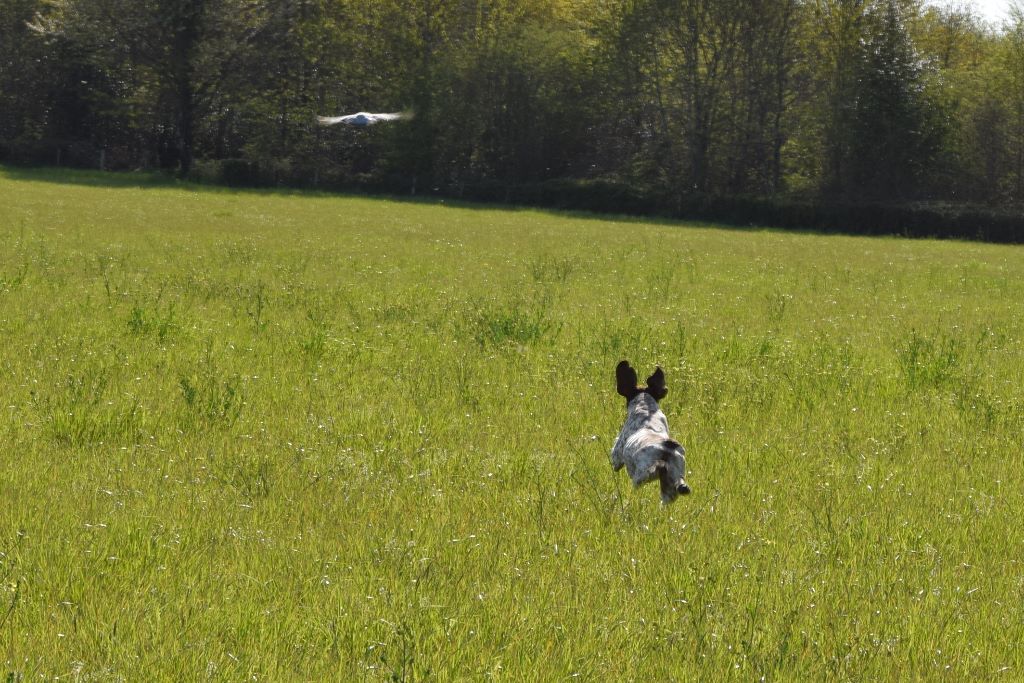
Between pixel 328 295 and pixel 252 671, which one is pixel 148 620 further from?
pixel 328 295

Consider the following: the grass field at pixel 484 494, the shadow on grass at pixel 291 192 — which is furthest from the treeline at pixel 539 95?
the grass field at pixel 484 494

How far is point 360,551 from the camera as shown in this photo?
559 cm

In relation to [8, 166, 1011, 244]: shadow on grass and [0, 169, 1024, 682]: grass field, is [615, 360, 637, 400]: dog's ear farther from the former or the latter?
[8, 166, 1011, 244]: shadow on grass

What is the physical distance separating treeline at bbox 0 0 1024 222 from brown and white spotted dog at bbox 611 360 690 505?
1968 inches

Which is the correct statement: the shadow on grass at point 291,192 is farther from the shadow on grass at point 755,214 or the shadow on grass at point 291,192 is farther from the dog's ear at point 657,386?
the dog's ear at point 657,386

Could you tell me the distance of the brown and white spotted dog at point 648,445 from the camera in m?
5.80

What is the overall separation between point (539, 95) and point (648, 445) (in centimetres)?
5909

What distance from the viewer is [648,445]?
6.01m

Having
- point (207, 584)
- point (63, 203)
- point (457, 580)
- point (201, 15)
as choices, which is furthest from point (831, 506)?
point (201, 15)

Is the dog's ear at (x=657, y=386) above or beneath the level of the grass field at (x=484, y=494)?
above

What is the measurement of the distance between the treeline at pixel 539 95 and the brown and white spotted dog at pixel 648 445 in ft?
164

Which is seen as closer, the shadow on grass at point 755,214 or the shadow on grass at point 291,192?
the shadow on grass at point 755,214

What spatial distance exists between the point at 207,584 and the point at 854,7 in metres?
61.1

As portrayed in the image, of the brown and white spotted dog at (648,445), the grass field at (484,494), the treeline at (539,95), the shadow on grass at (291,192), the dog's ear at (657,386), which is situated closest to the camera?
the grass field at (484,494)
